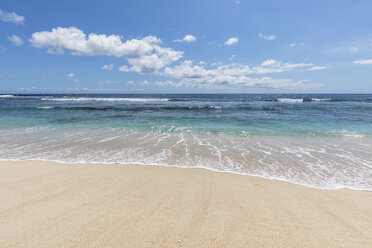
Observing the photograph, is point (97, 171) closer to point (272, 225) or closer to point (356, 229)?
point (272, 225)

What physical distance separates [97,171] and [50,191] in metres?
1.34

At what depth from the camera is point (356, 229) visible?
112 inches

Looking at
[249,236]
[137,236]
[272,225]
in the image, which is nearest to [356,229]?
[272,225]

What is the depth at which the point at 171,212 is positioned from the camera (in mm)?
3148

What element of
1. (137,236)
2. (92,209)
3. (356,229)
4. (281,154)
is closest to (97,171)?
(92,209)

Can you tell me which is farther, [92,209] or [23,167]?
[23,167]

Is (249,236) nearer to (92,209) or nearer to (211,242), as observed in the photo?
(211,242)

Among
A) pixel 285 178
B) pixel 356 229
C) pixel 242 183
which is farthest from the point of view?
pixel 285 178

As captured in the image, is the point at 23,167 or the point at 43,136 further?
the point at 43,136

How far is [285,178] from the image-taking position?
16.5 ft

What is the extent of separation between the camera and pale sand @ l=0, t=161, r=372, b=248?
98.8 inches

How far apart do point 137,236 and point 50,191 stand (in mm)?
2652

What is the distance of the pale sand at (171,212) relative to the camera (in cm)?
251

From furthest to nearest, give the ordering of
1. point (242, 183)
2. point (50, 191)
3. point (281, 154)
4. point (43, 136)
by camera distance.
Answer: point (43, 136) → point (281, 154) → point (242, 183) → point (50, 191)
